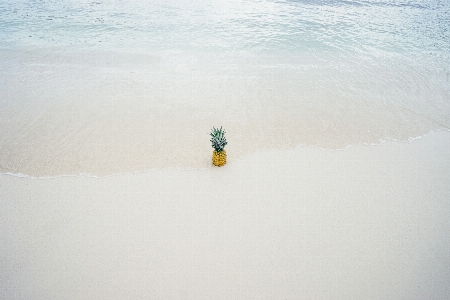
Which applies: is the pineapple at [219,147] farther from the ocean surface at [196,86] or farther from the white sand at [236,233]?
the ocean surface at [196,86]

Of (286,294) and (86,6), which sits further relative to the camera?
(86,6)

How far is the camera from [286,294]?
483 centimetres

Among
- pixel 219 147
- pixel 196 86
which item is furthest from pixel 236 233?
pixel 196 86

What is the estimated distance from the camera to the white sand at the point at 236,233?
4914 millimetres

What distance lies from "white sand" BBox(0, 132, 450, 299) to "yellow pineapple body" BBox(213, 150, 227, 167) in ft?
0.90

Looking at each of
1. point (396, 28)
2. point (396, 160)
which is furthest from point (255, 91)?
point (396, 28)

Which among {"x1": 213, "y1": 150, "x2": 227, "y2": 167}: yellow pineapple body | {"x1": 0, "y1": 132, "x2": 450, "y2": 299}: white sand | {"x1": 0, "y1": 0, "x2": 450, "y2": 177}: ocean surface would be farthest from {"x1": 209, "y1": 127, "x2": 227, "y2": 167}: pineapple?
{"x1": 0, "y1": 0, "x2": 450, "y2": 177}: ocean surface

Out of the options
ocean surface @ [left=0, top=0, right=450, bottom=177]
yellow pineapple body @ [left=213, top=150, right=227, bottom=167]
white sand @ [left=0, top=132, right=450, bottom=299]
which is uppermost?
ocean surface @ [left=0, top=0, right=450, bottom=177]

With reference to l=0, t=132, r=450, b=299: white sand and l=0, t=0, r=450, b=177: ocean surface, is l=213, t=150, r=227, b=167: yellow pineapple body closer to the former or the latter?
l=0, t=132, r=450, b=299: white sand

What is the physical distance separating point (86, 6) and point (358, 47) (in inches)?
939

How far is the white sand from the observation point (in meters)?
4.91

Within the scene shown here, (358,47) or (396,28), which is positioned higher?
(396,28)

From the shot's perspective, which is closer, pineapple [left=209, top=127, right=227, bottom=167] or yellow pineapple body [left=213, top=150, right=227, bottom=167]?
pineapple [left=209, top=127, right=227, bottom=167]

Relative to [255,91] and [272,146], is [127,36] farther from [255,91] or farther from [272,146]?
[272,146]
